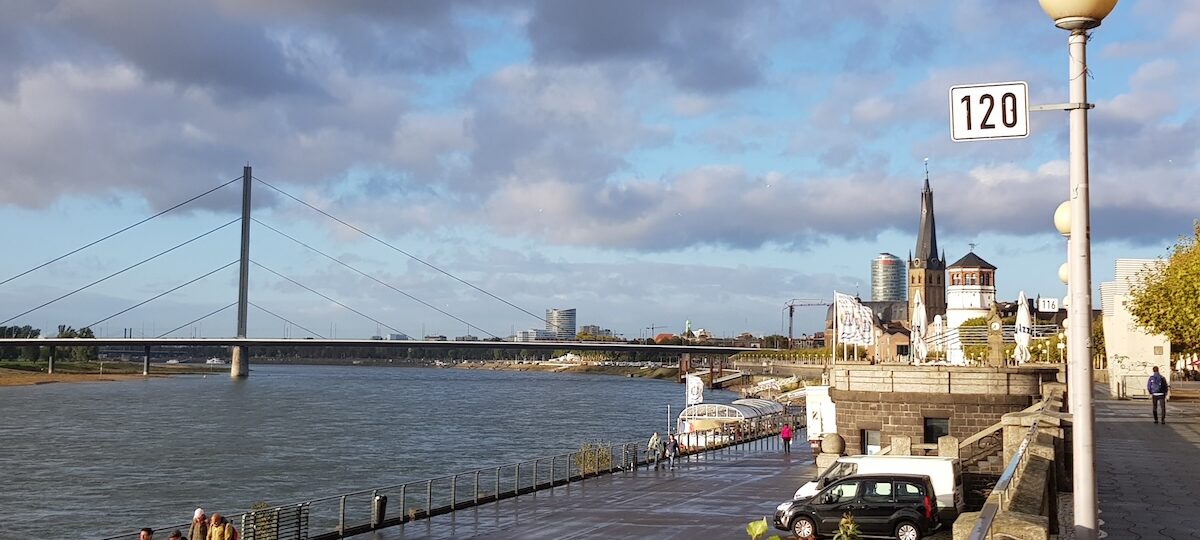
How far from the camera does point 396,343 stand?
139 meters

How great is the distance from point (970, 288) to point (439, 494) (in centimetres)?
12136

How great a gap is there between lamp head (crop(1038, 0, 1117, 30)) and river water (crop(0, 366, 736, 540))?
113 feet

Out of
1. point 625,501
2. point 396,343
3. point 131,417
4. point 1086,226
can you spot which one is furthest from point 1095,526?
point 396,343

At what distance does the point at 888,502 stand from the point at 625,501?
10571mm

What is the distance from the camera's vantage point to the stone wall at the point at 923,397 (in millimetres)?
31359

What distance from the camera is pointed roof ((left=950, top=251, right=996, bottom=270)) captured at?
155 m

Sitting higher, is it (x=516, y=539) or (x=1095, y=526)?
(x=1095, y=526)

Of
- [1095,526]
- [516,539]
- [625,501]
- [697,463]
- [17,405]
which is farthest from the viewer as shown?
[17,405]

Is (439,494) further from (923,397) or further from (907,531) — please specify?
(907,531)

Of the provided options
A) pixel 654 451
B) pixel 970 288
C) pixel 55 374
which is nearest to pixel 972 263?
pixel 970 288

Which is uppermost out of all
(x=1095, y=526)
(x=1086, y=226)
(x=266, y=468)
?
(x=1086, y=226)

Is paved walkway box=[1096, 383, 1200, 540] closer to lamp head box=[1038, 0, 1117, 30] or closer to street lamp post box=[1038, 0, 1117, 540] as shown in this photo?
street lamp post box=[1038, 0, 1117, 540]

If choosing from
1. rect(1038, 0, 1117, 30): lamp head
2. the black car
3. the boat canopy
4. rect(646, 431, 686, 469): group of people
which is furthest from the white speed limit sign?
the boat canopy

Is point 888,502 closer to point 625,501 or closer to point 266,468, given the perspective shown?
point 625,501
